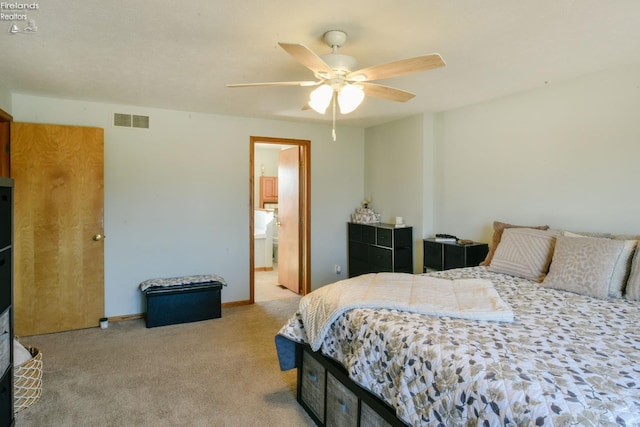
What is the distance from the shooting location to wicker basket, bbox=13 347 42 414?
91.8 inches

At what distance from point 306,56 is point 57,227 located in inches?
128

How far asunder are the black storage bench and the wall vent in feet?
5.65

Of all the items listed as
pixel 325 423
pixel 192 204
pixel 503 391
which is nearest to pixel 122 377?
pixel 325 423

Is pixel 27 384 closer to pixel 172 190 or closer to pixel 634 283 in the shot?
pixel 172 190

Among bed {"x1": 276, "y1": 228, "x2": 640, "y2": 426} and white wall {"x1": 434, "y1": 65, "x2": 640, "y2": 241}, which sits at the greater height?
white wall {"x1": 434, "y1": 65, "x2": 640, "y2": 241}

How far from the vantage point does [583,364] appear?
4.53ft

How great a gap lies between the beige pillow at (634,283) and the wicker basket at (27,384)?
3.77 m

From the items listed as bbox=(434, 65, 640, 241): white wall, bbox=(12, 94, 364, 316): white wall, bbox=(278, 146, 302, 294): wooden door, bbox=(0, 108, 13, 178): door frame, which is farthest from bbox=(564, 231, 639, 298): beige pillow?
bbox=(0, 108, 13, 178): door frame

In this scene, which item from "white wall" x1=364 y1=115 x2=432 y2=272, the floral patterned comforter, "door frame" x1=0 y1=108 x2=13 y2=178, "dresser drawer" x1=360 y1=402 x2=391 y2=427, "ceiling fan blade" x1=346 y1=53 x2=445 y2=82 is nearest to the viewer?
the floral patterned comforter

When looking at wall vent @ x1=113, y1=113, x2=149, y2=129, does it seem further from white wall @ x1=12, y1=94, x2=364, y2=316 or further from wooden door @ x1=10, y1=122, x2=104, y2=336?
wooden door @ x1=10, y1=122, x2=104, y2=336

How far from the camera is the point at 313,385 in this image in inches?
91.0

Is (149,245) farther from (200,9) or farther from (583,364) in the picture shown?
(583,364)

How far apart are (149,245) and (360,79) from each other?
3.16 metres

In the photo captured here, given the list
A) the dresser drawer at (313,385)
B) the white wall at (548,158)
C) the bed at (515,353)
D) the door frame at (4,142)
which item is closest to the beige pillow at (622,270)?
the bed at (515,353)
